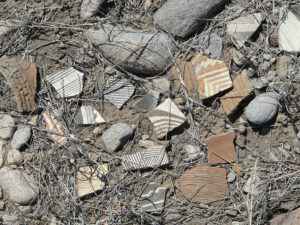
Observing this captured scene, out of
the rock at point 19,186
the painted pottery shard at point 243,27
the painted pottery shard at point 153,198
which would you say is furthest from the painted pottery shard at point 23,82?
the painted pottery shard at point 243,27

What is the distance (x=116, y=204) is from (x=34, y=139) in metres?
0.64

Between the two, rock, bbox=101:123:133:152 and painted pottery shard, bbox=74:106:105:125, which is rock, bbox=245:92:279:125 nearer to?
rock, bbox=101:123:133:152

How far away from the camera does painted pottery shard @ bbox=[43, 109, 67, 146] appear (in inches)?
97.7

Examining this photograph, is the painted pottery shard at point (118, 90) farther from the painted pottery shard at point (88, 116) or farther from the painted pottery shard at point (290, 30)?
the painted pottery shard at point (290, 30)

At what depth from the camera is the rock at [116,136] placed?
243cm

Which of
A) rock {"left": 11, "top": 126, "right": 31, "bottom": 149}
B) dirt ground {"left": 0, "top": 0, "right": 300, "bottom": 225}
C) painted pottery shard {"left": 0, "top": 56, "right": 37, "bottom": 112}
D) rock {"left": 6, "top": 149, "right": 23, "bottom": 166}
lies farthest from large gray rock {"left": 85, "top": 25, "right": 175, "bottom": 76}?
rock {"left": 6, "top": 149, "right": 23, "bottom": 166}

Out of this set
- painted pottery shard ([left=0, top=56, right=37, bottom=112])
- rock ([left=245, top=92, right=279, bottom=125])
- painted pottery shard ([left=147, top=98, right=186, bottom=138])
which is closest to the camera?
rock ([left=245, top=92, right=279, bottom=125])

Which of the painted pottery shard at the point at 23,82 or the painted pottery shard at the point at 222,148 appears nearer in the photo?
the painted pottery shard at the point at 222,148

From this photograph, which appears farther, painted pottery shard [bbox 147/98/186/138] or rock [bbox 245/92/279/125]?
painted pottery shard [bbox 147/98/186/138]

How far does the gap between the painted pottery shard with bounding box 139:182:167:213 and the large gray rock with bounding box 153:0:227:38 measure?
0.92 m

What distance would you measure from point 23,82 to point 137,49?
2.38ft

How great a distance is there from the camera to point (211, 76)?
2400 mm

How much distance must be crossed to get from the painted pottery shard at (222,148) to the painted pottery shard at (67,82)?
86cm

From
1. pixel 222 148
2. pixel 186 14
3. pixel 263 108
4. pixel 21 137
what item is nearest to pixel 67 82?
pixel 21 137
